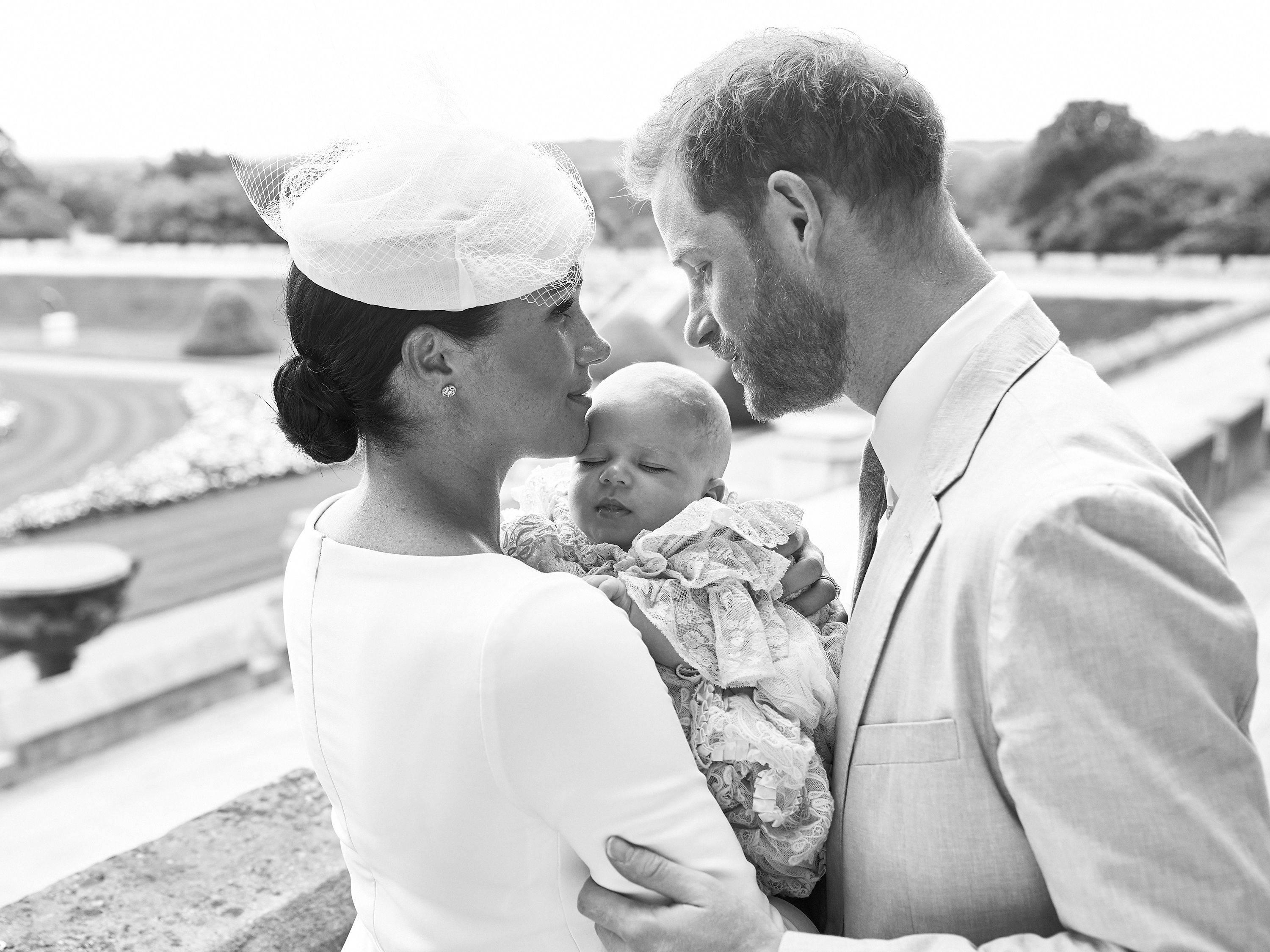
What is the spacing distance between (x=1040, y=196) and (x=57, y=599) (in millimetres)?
39805

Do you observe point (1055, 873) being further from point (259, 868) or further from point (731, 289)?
point (259, 868)

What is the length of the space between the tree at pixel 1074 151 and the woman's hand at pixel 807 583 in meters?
42.7

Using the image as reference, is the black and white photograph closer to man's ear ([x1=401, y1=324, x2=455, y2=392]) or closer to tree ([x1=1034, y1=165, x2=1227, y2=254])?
man's ear ([x1=401, y1=324, x2=455, y2=392])

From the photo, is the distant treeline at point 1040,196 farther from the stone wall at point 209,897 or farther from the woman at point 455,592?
the woman at point 455,592

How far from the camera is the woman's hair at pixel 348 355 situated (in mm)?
1372

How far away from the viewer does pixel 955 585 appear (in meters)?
1.30

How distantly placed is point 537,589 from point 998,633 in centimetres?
50

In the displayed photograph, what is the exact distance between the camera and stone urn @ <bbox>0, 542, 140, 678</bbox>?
8195 mm

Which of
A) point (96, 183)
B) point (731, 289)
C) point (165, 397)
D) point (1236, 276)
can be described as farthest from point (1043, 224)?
point (96, 183)

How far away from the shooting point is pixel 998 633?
3.92ft

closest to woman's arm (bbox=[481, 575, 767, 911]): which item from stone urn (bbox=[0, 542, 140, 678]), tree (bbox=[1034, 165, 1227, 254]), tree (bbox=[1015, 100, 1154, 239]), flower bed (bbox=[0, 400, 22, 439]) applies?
stone urn (bbox=[0, 542, 140, 678])

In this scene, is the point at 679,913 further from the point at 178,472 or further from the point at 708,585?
the point at 178,472

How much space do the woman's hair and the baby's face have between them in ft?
1.32

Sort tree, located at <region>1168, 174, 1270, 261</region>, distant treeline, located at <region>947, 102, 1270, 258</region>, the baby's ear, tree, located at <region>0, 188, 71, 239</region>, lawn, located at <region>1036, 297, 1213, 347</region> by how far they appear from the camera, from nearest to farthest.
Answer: the baby's ear, lawn, located at <region>1036, 297, 1213, 347</region>, tree, located at <region>1168, 174, 1270, 261</region>, distant treeline, located at <region>947, 102, 1270, 258</region>, tree, located at <region>0, 188, 71, 239</region>
